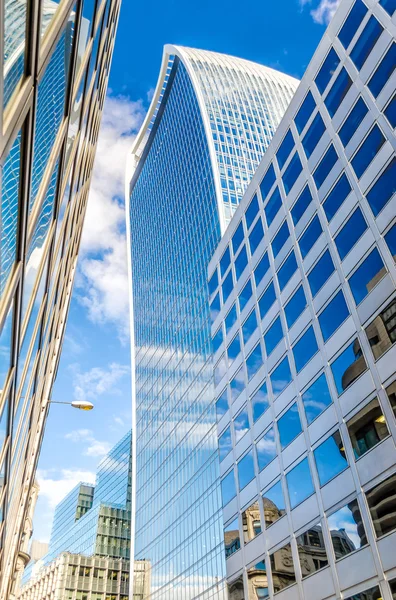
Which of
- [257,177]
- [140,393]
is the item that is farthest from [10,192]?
[140,393]

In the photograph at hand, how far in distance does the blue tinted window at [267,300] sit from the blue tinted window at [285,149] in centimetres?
742

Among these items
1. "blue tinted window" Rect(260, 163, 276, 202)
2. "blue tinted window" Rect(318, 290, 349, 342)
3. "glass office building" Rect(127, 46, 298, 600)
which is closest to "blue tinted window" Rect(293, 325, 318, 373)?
"blue tinted window" Rect(318, 290, 349, 342)

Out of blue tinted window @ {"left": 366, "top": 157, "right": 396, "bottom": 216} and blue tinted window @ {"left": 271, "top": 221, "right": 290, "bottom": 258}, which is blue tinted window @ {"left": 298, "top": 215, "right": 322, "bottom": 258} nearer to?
blue tinted window @ {"left": 271, "top": 221, "right": 290, "bottom": 258}

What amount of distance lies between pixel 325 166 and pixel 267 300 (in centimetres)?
819

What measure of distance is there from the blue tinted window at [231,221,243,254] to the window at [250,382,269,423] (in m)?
11.4

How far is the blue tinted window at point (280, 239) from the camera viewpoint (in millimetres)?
30119

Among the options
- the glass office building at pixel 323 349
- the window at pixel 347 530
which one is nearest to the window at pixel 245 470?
the glass office building at pixel 323 349

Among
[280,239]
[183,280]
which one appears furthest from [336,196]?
[183,280]

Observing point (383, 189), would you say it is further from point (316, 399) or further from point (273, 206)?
point (273, 206)

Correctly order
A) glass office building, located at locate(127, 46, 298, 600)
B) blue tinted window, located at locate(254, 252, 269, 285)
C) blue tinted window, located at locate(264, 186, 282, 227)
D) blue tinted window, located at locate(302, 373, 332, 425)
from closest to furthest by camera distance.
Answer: blue tinted window, located at locate(302, 373, 332, 425)
blue tinted window, located at locate(264, 186, 282, 227)
blue tinted window, located at locate(254, 252, 269, 285)
glass office building, located at locate(127, 46, 298, 600)

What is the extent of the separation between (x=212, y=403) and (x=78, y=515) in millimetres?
88018

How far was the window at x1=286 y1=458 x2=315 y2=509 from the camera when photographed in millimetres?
23406

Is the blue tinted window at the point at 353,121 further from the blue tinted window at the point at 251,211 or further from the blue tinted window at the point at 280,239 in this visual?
the blue tinted window at the point at 251,211

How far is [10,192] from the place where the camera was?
Result: 5312 millimetres
